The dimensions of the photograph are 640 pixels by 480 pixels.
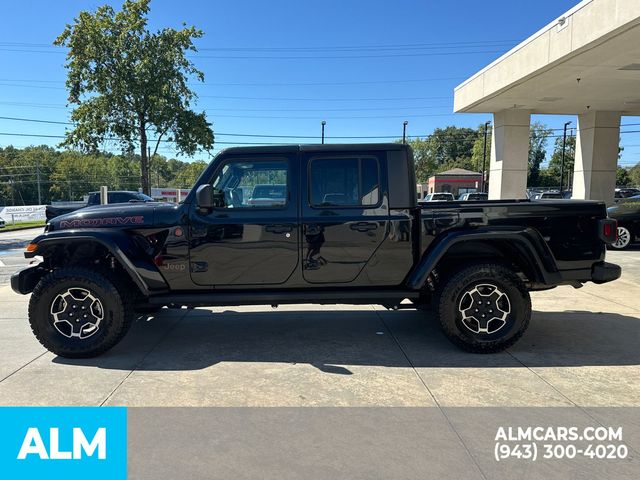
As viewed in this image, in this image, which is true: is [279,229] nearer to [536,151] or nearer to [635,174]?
[536,151]

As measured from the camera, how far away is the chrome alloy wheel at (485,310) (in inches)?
178

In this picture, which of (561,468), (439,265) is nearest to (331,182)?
(439,265)

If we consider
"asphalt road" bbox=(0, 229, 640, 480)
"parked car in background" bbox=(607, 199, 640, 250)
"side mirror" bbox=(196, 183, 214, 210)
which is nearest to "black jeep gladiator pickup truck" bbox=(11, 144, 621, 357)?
"side mirror" bbox=(196, 183, 214, 210)

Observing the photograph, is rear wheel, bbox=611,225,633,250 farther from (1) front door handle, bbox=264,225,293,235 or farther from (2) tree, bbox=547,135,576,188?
(2) tree, bbox=547,135,576,188

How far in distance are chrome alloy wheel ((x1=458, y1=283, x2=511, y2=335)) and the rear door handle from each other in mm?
1124

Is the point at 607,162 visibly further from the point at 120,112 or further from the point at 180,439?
the point at 120,112

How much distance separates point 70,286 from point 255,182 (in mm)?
1973

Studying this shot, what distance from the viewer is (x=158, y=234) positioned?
4.42 m

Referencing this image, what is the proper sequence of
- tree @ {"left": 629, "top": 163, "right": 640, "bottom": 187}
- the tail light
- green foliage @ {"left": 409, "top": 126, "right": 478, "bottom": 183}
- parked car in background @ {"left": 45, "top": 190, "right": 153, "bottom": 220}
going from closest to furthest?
1. the tail light
2. parked car in background @ {"left": 45, "top": 190, "right": 153, "bottom": 220}
3. green foliage @ {"left": 409, "top": 126, "right": 478, "bottom": 183}
4. tree @ {"left": 629, "top": 163, "right": 640, "bottom": 187}

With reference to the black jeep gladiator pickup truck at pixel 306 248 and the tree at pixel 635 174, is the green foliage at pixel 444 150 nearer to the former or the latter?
the tree at pixel 635 174

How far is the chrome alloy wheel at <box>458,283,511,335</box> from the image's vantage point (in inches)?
178

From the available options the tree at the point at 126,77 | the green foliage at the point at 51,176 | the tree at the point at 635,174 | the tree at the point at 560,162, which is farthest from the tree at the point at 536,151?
the tree at the point at 126,77

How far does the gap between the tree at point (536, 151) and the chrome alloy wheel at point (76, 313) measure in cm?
8446

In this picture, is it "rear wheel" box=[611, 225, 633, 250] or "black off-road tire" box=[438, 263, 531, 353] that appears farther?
"rear wheel" box=[611, 225, 633, 250]
